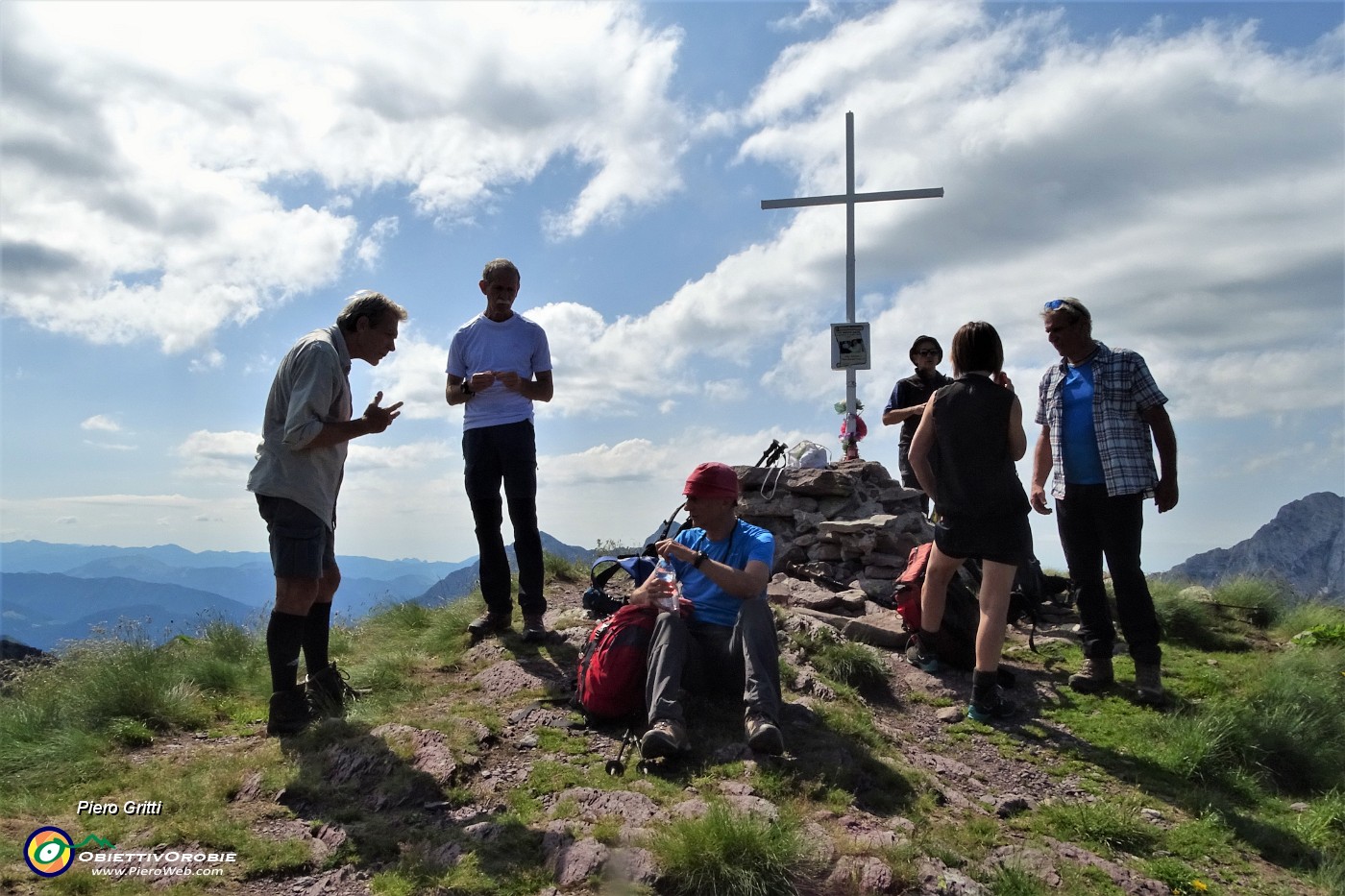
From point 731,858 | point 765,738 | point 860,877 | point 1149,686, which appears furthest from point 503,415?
point 1149,686

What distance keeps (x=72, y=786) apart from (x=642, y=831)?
292 cm

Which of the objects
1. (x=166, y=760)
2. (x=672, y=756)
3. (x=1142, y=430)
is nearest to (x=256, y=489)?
(x=166, y=760)

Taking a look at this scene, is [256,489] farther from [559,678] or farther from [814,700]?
[814,700]

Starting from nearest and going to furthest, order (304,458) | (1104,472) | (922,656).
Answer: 1. (304,458)
2. (1104,472)
3. (922,656)

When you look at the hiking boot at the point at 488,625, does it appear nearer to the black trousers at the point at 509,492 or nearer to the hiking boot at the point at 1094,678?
the black trousers at the point at 509,492

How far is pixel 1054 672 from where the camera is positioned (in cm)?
606

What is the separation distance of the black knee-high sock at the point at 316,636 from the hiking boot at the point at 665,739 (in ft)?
6.94

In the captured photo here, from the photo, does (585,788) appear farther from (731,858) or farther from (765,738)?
(731,858)

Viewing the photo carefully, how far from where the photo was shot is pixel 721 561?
4371mm

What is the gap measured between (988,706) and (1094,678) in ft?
3.50

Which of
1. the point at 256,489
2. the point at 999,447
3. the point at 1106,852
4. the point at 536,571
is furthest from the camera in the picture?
the point at 536,571

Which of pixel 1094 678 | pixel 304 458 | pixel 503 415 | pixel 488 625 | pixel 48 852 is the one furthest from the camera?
pixel 488 625

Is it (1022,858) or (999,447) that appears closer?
(1022,858)

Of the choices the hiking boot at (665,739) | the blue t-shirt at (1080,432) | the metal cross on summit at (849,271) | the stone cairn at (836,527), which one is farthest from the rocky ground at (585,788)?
the metal cross on summit at (849,271)
